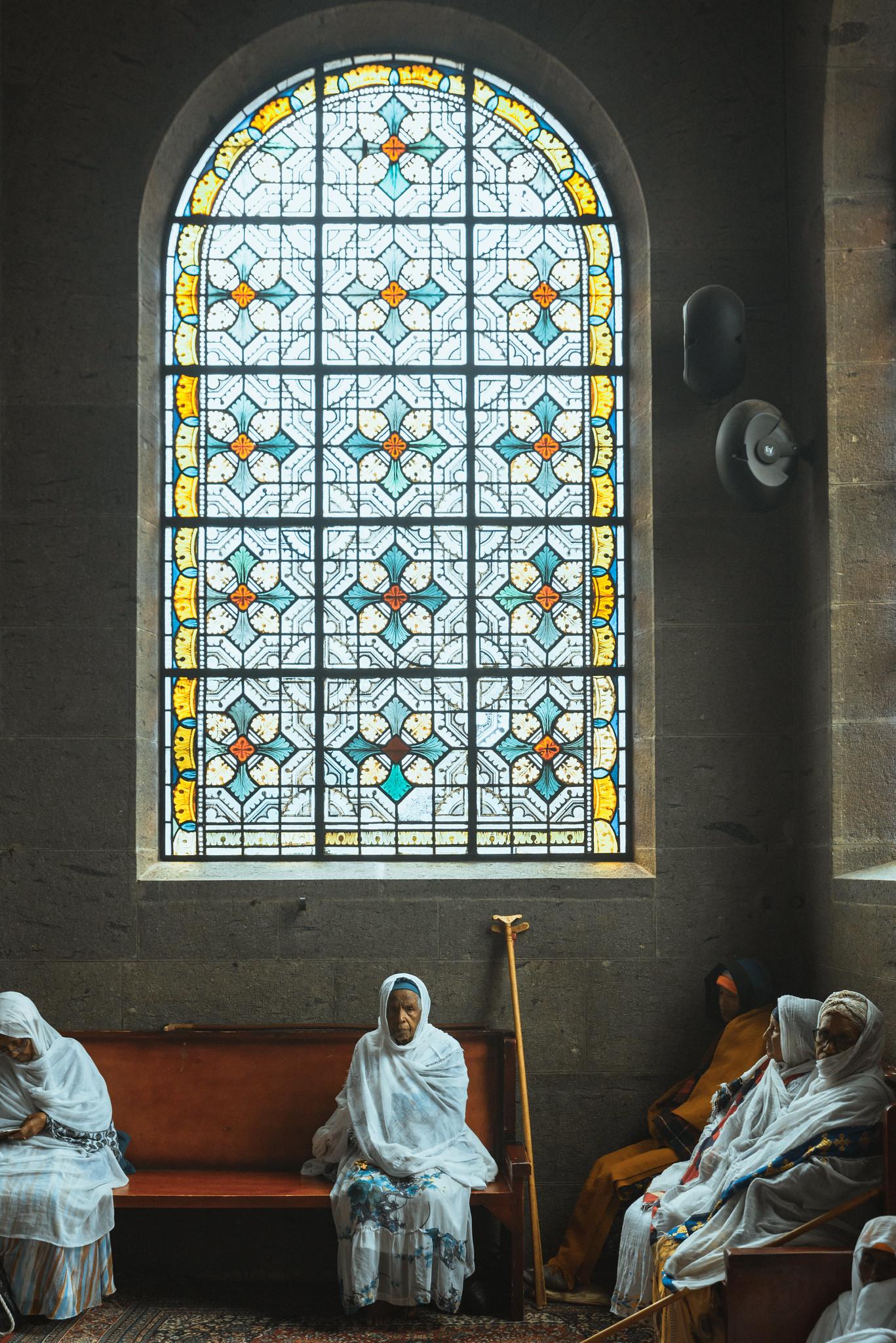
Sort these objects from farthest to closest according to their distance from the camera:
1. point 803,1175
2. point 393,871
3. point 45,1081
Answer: point 393,871, point 45,1081, point 803,1175

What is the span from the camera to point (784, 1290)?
365 cm

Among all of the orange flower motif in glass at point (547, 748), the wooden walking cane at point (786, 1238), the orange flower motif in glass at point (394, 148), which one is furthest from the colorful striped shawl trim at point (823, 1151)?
the orange flower motif in glass at point (394, 148)

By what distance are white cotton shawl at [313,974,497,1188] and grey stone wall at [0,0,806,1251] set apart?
0.51m

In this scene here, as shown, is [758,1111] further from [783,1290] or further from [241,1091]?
[241,1091]

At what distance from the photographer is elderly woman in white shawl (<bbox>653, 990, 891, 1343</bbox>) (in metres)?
3.97

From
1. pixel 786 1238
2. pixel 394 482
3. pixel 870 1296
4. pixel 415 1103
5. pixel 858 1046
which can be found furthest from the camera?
pixel 394 482

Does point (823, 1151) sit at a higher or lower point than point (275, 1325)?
higher

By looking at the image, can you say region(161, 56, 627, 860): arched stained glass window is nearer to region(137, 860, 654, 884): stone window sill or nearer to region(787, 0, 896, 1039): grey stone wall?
region(137, 860, 654, 884): stone window sill

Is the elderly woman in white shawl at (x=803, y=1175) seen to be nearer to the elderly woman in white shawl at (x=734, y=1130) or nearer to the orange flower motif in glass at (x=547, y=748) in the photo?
the elderly woman in white shawl at (x=734, y=1130)

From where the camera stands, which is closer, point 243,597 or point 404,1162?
point 404,1162

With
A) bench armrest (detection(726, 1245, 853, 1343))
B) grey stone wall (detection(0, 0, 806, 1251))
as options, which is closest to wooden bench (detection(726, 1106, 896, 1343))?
bench armrest (detection(726, 1245, 853, 1343))

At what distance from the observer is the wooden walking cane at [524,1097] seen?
506 centimetres

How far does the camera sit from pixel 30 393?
230 inches

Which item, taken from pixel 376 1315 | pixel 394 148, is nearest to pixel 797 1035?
pixel 376 1315
